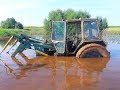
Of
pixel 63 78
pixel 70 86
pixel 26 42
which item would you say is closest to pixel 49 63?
pixel 26 42

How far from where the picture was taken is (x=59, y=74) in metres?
9.81

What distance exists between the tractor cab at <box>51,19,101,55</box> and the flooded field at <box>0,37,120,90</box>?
683 millimetres

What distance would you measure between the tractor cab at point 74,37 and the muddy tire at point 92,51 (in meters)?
0.42

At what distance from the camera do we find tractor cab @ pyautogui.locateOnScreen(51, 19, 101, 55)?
1395 cm

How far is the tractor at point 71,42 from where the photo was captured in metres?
13.8

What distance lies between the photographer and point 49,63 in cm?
1248

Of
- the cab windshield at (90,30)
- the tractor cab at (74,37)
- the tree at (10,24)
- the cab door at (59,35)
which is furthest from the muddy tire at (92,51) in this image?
the tree at (10,24)

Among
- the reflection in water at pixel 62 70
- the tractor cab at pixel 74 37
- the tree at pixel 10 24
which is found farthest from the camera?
the tree at pixel 10 24

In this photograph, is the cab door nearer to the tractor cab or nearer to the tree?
the tractor cab

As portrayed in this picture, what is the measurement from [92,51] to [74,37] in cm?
Answer: 151

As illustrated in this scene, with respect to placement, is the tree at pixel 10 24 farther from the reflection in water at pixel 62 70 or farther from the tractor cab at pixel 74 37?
the reflection in water at pixel 62 70

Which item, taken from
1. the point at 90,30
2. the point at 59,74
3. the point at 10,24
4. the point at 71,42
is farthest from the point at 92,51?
the point at 10,24

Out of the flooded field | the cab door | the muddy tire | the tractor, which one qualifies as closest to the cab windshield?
the tractor

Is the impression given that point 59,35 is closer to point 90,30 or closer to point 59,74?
point 90,30
